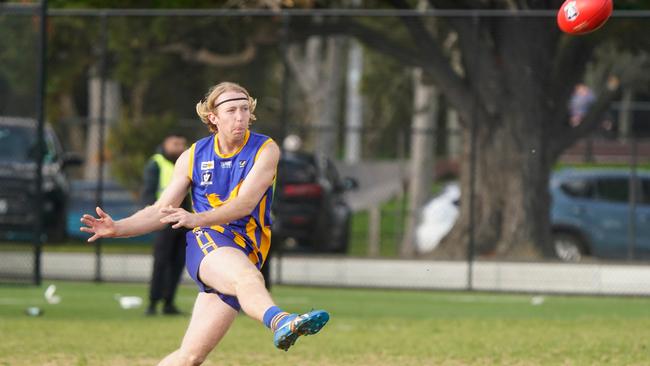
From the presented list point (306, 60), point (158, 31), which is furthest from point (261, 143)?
point (306, 60)

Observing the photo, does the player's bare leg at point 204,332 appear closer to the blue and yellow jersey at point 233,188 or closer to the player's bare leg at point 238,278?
the player's bare leg at point 238,278

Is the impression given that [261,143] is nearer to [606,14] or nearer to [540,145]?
[606,14]

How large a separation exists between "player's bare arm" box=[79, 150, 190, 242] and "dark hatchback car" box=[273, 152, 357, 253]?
1102 centimetres

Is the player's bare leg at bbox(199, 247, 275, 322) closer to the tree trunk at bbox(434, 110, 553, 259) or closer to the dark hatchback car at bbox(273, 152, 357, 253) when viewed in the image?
the tree trunk at bbox(434, 110, 553, 259)

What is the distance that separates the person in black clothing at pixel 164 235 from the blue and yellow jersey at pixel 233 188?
6.60 m

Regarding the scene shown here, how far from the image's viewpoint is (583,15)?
32.7 feet

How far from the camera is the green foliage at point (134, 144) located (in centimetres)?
2120

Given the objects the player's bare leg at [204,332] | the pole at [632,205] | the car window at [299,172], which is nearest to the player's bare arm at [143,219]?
the player's bare leg at [204,332]

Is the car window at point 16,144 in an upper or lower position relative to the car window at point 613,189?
upper

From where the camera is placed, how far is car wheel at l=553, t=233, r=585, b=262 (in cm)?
1897

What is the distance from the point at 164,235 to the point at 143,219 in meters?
6.81

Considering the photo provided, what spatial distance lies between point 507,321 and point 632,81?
7.41 m

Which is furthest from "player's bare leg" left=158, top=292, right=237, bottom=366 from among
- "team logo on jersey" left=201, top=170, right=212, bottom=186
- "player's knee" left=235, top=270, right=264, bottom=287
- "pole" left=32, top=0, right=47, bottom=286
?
"pole" left=32, top=0, right=47, bottom=286

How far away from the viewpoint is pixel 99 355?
419 inches
